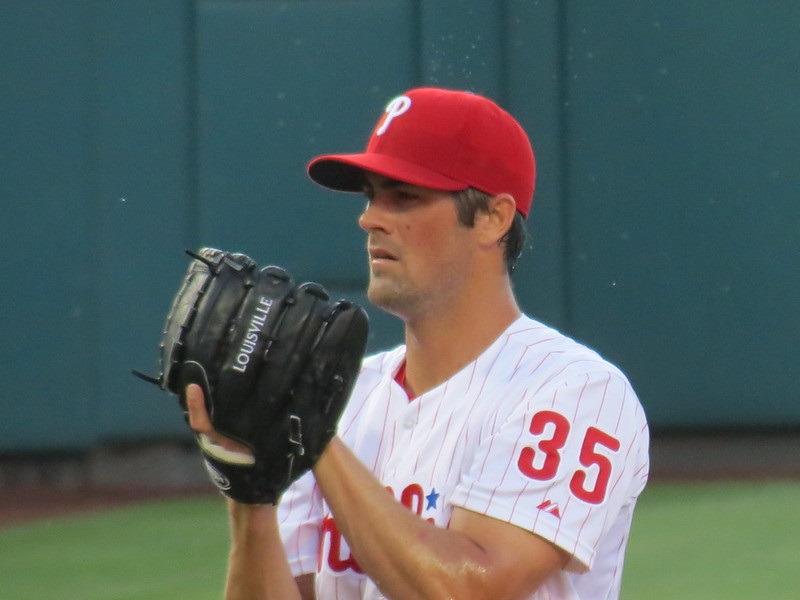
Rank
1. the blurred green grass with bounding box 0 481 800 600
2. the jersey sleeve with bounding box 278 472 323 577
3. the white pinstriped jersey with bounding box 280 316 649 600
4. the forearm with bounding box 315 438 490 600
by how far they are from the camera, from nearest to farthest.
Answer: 1. the forearm with bounding box 315 438 490 600
2. the white pinstriped jersey with bounding box 280 316 649 600
3. the jersey sleeve with bounding box 278 472 323 577
4. the blurred green grass with bounding box 0 481 800 600

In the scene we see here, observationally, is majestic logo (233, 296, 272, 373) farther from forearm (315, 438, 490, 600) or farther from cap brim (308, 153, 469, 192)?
cap brim (308, 153, 469, 192)

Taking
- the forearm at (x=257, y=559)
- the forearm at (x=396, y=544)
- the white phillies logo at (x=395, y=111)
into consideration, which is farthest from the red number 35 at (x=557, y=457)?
the white phillies logo at (x=395, y=111)

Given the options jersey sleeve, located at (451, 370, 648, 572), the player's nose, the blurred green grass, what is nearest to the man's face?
the player's nose

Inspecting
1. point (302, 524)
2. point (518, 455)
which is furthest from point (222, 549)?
point (518, 455)

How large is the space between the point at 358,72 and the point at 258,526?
402 cm

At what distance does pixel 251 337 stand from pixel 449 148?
0.48 m

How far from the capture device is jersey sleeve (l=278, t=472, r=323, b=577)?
2488mm

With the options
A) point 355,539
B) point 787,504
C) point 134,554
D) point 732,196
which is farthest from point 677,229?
point 355,539

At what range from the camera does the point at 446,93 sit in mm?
2469

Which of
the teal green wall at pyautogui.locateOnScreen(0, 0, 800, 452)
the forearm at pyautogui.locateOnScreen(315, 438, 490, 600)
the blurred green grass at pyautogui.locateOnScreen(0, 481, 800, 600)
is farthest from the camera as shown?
the teal green wall at pyautogui.locateOnScreen(0, 0, 800, 452)

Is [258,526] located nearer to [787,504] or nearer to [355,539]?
[355,539]

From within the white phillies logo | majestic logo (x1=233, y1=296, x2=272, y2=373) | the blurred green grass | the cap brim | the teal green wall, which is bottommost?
the blurred green grass

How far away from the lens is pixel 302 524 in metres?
2.51

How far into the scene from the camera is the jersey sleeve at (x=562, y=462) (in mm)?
2189
